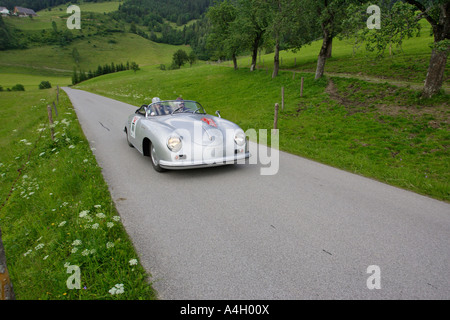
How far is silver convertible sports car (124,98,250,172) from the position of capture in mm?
5184

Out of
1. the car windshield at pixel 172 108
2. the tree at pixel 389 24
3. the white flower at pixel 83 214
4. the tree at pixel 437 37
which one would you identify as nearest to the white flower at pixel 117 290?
the white flower at pixel 83 214

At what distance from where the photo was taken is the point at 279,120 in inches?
520

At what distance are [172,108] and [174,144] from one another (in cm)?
228

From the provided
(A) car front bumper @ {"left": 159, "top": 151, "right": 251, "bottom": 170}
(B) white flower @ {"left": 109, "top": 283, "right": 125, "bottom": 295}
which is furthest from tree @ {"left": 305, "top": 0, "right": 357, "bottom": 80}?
(B) white flower @ {"left": 109, "top": 283, "right": 125, "bottom": 295}

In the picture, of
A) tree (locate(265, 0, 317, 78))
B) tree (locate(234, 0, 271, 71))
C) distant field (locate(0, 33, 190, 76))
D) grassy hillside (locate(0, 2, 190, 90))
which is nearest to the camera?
tree (locate(265, 0, 317, 78))

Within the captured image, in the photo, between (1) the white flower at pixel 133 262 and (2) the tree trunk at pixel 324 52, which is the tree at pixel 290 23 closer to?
(2) the tree trunk at pixel 324 52

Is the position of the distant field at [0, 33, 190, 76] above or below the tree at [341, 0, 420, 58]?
above

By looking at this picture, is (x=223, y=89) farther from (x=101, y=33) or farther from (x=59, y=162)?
(x=101, y=33)

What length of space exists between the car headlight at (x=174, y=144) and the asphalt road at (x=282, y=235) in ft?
2.23

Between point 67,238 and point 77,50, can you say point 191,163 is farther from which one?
point 77,50

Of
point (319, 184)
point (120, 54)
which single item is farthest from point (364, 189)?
point (120, 54)

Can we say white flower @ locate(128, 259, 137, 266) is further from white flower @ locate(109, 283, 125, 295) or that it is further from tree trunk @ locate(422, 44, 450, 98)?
tree trunk @ locate(422, 44, 450, 98)

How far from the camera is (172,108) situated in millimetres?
7113
